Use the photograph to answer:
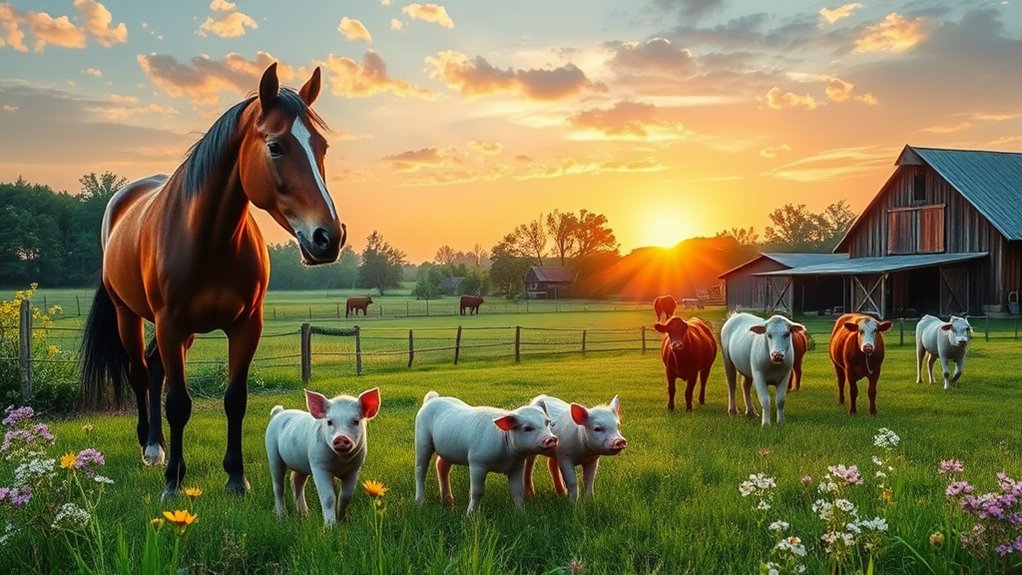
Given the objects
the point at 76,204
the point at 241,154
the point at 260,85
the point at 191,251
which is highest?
the point at 76,204

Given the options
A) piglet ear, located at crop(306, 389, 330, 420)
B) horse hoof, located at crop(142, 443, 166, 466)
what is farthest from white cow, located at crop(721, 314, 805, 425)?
horse hoof, located at crop(142, 443, 166, 466)

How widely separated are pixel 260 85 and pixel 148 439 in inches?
179

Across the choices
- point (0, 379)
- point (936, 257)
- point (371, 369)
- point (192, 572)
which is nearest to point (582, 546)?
point (192, 572)

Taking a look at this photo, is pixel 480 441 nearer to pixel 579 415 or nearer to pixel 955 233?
pixel 579 415

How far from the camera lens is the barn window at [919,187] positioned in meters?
41.3

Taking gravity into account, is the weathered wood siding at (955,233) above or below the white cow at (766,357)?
above

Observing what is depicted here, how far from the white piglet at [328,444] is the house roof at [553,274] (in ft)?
293

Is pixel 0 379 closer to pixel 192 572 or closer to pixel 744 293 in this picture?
pixel 192 572

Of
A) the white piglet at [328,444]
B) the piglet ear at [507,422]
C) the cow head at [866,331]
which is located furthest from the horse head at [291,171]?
the cow head at [866,331]

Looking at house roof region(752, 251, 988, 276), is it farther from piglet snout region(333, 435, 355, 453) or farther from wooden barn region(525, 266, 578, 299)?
wooden barn region(525, 266, 578, 299)

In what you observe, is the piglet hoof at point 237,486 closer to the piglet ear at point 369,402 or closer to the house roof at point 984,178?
the piglet ear at point 369,402

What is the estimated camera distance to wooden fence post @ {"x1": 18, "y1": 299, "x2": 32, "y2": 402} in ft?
41.3

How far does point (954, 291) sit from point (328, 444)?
40962 mm

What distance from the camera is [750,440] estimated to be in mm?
8656
